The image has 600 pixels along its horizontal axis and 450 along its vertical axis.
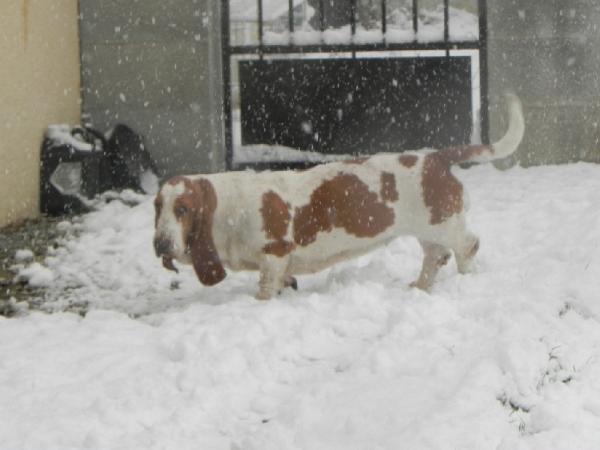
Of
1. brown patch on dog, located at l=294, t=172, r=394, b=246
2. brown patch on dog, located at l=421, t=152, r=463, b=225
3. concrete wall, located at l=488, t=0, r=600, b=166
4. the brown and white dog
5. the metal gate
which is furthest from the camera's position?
the metal gate

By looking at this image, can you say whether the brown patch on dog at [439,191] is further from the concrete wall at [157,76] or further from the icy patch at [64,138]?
the concrete wall at [157,76]

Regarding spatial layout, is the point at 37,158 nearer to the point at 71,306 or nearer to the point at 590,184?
the point at 71,306

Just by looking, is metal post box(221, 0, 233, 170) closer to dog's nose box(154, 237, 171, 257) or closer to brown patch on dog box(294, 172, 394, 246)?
brown patch on dog box(294, 172, 394, 246)

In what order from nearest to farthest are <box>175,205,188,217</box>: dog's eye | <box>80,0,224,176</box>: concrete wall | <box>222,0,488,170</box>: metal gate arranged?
<box>175,205,188,217</box>: dog's eye → <box>80,0,224,176</box>: concrete wall → <box>222,0,488,170</box>: metal gate

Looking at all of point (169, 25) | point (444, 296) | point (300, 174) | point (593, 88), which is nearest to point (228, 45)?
point (169, 25)

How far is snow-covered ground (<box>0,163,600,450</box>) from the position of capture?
371cm

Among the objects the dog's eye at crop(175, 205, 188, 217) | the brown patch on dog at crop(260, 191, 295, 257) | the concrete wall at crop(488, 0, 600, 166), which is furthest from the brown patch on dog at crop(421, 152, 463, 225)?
the concrete wall at crop(488, 0, 600, 166)

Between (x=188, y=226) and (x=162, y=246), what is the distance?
158 millimetres

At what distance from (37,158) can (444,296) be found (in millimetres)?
4544

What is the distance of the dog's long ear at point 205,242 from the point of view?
533 centimetres

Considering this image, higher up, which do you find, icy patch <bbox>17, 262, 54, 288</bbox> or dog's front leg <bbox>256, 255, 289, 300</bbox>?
dog's front leg <bbox>256, 255, 289, 300</bbox>

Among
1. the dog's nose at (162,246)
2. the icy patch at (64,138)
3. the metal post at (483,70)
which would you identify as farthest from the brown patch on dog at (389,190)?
the metal post at (483,70)

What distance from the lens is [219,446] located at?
12.2 ft

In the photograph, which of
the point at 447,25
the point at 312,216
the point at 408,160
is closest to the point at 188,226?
the point at 312,216
